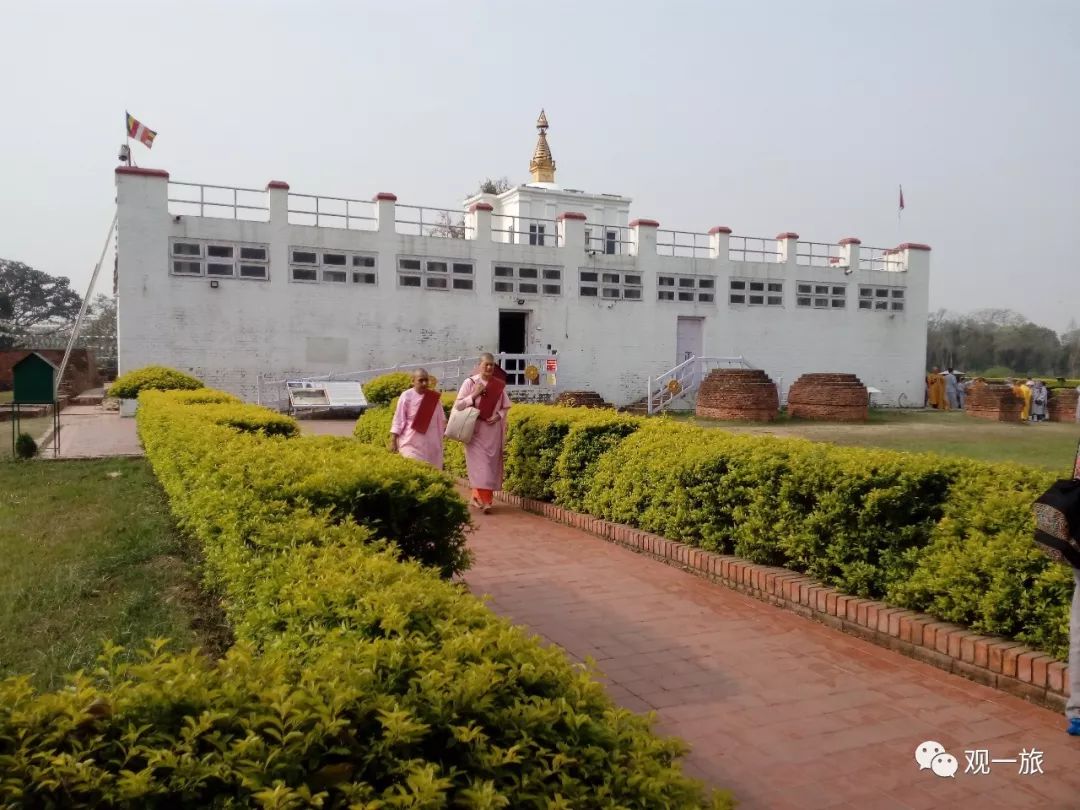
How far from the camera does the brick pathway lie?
2.91 meters

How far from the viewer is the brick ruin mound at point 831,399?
22.5 metres

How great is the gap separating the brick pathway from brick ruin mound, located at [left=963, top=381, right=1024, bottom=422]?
21.7 metres

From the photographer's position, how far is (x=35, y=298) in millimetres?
51531

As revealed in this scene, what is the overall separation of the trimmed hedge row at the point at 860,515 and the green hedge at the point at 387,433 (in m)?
2.70

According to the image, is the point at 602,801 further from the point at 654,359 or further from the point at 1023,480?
the point at 654,359

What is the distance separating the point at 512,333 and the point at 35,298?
129 ft

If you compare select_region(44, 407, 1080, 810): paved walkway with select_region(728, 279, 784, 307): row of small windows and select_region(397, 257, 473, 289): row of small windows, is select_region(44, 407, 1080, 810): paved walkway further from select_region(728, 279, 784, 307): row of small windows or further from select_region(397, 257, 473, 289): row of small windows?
select_region(728, 279, 784, 307): row of small windows

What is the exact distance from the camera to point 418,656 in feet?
6.77

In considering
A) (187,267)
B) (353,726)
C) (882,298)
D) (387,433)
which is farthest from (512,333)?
(353,726)

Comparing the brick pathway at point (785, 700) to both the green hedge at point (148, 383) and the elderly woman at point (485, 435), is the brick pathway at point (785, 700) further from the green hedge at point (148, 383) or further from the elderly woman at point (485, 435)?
the green hedge at point (148, 383)

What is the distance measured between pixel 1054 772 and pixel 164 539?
5.84m

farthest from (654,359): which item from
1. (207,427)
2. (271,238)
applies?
(207,427)

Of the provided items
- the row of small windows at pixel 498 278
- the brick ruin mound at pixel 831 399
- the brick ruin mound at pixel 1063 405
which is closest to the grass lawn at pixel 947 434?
the brick ruin mound at pixel 831 399

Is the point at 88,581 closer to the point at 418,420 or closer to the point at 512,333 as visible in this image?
the point at 418,420
